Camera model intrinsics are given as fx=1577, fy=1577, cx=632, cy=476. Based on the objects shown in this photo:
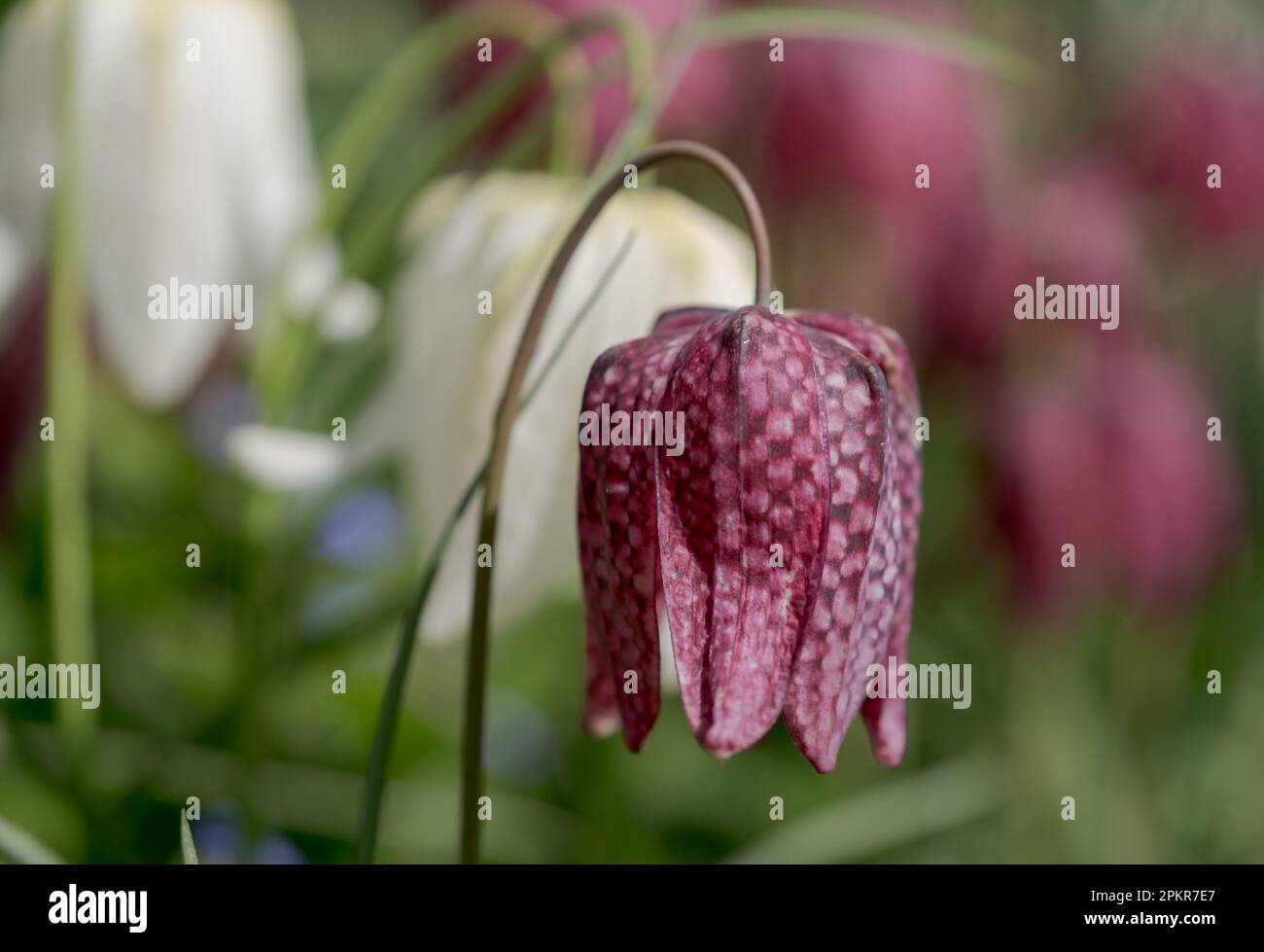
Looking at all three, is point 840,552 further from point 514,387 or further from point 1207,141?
point 1207,141

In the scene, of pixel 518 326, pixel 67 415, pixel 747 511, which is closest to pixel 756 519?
pixel 747 511

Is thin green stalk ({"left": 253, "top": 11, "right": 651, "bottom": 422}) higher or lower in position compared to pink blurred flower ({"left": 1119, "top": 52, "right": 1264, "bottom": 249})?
lower

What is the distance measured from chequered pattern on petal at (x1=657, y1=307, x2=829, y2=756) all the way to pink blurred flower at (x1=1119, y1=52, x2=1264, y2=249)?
1424 millimetres

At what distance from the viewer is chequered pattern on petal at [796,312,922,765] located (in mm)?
720

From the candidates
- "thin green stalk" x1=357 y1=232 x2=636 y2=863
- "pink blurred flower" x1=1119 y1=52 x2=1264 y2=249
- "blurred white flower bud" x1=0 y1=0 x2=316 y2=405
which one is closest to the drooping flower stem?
"thin green stalk" x1=357 y1=232 x2=636 y2=863

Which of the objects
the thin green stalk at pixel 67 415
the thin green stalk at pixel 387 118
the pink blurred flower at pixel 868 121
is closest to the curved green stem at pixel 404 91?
the thin green stalk at pixel 387 118

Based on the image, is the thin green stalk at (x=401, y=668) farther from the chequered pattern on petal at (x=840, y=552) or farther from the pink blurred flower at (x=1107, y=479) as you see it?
the pink blurred flower at (x=1107, y=479)

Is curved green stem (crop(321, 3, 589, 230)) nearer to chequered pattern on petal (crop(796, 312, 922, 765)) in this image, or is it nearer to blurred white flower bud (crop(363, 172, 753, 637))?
blurred white flower bud (crop(363, 172, 753, 637))

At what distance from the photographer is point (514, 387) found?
0.71 metres

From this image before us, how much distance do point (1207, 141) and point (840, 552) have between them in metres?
1.44

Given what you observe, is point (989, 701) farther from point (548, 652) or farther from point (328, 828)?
point (328, 828)

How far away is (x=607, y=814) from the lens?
5.26 feet

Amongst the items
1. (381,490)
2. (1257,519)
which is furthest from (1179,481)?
(381,490)
